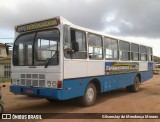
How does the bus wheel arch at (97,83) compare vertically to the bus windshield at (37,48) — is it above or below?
below

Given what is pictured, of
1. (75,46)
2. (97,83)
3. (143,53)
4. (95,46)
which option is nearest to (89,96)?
(97,83)

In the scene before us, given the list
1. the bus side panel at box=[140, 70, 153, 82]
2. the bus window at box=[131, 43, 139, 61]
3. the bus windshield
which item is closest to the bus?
the bus windshield

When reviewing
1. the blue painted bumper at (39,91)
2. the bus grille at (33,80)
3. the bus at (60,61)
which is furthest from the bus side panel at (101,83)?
the bus grille at (33,80)

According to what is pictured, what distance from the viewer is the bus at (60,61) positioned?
951 cm

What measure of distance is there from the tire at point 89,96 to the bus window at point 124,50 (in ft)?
11.8

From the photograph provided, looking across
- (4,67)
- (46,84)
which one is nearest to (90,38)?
(46,84)

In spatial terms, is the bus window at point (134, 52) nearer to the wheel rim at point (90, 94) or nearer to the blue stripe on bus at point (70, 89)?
the blue stripe on bus at point (70, 89)

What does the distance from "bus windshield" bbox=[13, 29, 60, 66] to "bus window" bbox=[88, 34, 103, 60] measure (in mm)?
1961

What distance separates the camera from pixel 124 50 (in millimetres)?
14820

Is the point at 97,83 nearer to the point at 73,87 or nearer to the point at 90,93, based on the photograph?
the point at 90,93

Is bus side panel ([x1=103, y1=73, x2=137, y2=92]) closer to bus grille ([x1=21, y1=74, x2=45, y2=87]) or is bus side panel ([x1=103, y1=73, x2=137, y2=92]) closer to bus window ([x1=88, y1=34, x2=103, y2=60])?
bus window ([x1=88, y1=34, x2=103, y2=60])

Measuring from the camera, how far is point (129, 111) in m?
10.2

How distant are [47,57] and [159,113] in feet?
14.3

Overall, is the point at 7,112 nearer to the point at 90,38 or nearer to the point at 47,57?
the point at 47,57
